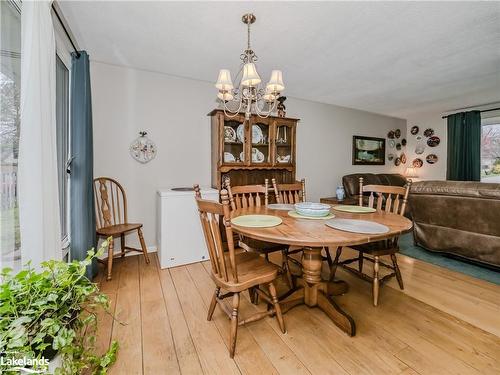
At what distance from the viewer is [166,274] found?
2.46m

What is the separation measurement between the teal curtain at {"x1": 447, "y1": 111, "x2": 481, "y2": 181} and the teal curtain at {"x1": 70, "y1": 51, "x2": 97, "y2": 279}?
20.6 ft

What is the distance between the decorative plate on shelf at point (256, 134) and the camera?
337 centimetres

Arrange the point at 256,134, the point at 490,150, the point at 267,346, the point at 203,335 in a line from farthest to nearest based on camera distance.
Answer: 1. the point at 490,150
2. the point at 256,134
3. the point at 203,335
4. the point at 267,346

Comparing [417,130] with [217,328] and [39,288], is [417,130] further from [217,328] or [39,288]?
[39,288]

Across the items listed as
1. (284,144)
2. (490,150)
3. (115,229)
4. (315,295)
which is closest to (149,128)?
(115,229)

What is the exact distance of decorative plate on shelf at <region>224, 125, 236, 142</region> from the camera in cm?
319

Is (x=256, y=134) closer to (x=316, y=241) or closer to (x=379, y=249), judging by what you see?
(x=379, y=249)

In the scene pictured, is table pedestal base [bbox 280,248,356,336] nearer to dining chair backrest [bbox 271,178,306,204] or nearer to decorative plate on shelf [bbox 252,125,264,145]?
dining chair backrest [bbox 271,178,306,204]

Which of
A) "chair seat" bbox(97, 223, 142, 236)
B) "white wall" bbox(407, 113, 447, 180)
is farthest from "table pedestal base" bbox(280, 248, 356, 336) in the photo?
"white wall" bbox(407, 113, 447, 180)

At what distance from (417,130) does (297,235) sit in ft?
19.4

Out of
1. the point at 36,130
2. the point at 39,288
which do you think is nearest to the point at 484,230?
the point at 39,288

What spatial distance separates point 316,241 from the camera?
1211 mm

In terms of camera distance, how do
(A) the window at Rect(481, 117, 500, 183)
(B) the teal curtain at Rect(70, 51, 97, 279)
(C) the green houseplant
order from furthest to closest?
(A) the window at Rect(481, 117, 500, 183), (B) the teal curtain at Rect(70, 51, 97, 279), (C) the green houseplant

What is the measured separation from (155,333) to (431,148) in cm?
644
